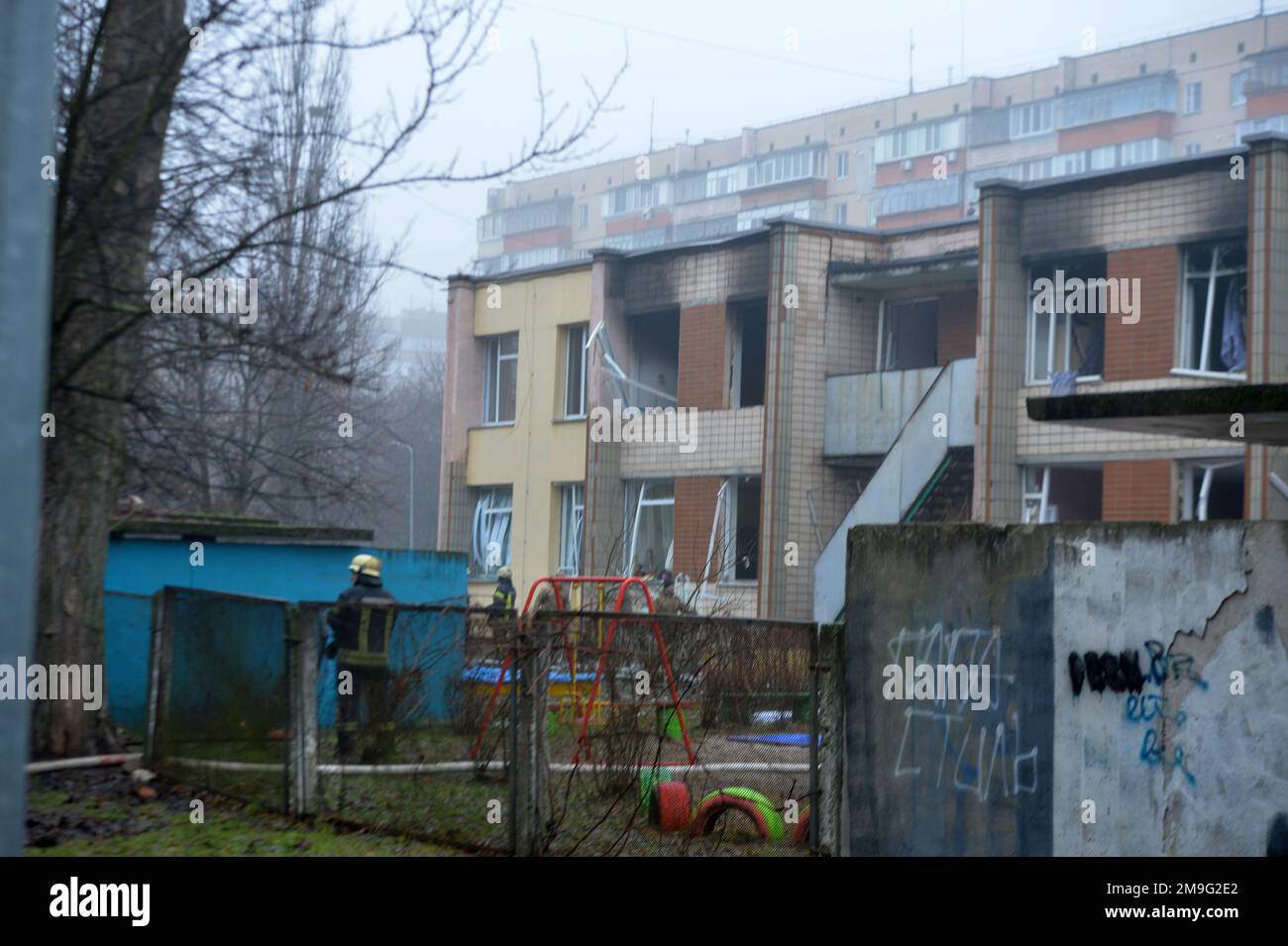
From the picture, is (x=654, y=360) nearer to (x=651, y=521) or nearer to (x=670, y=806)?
(x=651, y=521)

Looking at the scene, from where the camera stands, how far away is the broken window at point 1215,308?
20844 millimetres

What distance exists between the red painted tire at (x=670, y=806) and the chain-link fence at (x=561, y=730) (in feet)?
0.04

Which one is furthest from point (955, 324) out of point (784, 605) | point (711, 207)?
point (711, 207)

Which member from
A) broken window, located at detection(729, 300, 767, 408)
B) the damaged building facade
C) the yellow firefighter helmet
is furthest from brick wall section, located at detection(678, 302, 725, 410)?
the yellow firefighter helmet

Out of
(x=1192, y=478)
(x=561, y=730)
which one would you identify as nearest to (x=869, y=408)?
(x=1192, y=478)

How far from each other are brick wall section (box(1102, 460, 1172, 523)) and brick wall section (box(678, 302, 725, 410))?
812 centimetres

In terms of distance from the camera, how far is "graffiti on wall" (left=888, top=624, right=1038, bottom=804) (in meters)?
8.30

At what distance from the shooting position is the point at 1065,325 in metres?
22.9

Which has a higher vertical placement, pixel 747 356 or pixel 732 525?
pixel 747 356

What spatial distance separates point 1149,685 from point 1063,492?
1562 centimetres

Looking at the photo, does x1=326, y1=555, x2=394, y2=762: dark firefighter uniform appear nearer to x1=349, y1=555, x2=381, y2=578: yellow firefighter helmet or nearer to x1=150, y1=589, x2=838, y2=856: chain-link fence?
x1=150, y1=589, x2=838, y2=856: chain-link fence

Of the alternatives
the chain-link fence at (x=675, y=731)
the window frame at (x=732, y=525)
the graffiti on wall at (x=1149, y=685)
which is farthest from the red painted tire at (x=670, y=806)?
the window frame at (x=732, y=525)

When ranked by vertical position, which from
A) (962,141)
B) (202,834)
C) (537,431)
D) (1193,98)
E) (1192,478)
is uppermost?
(1193,98)

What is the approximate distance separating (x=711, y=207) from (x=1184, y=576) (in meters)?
80.3
